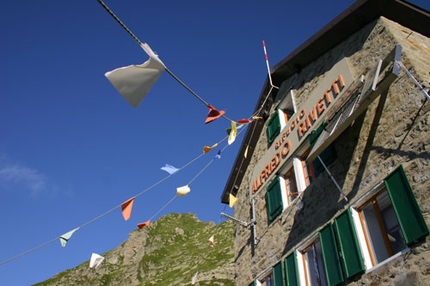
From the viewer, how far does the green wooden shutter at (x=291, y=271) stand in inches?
288

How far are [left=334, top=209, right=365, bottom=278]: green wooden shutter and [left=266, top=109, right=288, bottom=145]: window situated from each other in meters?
4.53

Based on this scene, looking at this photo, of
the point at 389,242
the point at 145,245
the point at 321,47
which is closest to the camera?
the point at 389,242

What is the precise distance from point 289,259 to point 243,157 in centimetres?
535

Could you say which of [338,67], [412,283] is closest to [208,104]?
→ [338,67]

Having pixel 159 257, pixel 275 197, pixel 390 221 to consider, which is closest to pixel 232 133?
pixel 275 197

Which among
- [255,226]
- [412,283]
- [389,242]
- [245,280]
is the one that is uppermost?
[255,226]

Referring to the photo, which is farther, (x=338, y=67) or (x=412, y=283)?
(x=338, y=67)

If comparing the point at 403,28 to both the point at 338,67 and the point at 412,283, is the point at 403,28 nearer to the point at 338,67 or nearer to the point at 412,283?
the point at 338,67

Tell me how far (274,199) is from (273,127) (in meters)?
2.54

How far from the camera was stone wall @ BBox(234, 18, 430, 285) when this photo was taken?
5.23m

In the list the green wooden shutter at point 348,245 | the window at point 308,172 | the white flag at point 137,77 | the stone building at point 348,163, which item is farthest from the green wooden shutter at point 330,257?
the white flag at point 137,77

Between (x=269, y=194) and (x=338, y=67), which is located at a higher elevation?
(x=338, y=67)

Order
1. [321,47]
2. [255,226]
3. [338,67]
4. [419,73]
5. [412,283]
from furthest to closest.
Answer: [255,226], [321,47], [338,67], [419,73], [412,283]

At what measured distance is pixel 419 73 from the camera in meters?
5.96
